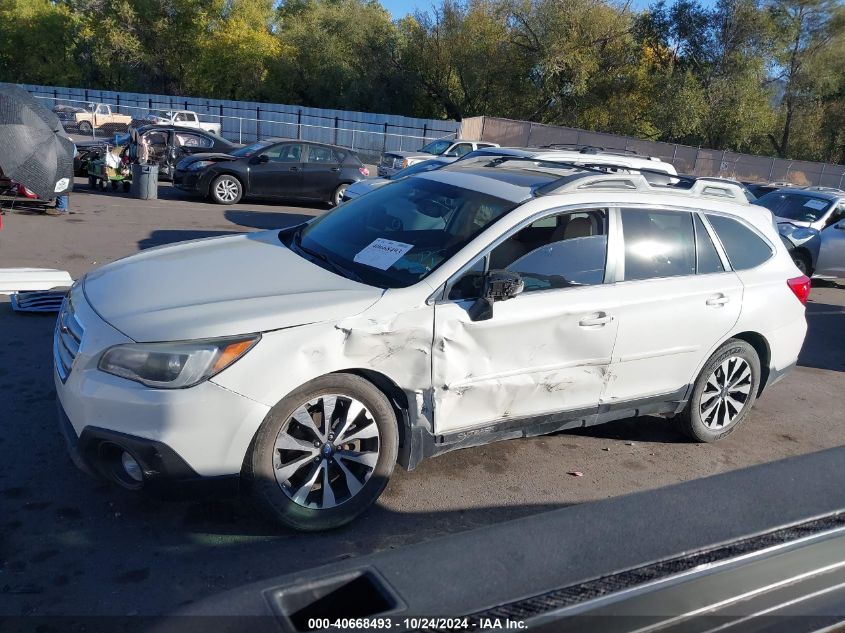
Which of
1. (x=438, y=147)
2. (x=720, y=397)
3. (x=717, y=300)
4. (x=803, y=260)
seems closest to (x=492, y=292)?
(x=717, y=300)

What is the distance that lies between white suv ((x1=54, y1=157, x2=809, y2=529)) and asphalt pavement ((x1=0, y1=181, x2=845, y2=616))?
0.25 meters

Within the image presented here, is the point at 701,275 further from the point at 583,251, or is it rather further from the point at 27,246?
the point at 27,246

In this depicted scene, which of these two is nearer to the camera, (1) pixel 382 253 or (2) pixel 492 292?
(2) pixel 492 292

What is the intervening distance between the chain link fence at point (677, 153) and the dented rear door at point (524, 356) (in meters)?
28.8

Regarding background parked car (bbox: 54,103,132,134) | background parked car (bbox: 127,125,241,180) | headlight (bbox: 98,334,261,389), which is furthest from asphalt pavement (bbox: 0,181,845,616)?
background parked car (bbox: 54,103,132,134)

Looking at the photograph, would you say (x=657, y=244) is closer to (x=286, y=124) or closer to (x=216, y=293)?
(x=216, y=293)

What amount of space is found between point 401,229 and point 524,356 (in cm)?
109

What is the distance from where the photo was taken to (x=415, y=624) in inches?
58.0

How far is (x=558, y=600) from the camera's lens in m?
1.57

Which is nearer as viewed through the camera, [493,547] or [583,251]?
[493,547]

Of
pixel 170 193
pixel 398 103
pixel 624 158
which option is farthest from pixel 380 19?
pixel 624 158

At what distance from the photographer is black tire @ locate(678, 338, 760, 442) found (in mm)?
5191

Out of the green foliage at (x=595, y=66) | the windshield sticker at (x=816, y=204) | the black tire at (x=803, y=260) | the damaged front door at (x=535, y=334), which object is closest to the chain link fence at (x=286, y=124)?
the green foliage at (x=595, y=66)

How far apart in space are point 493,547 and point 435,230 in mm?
2959
